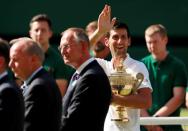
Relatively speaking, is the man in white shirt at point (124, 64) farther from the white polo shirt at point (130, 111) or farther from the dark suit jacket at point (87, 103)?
the dark suit jacket at point (87, 103)

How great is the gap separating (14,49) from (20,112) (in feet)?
2.09

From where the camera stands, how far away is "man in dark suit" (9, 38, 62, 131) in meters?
6.01

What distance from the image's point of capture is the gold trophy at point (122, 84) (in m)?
7.11

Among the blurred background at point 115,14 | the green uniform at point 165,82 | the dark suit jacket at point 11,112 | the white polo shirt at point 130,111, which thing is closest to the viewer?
the dark suit jacket at point 11,112

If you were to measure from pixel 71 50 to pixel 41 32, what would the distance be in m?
2.96

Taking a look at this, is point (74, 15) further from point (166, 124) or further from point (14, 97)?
point (14, 97)

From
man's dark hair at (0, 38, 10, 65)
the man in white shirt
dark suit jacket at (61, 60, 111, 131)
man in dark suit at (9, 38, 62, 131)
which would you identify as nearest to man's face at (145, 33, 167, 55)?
the man in white shirt

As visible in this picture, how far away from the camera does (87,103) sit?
20.5 feet

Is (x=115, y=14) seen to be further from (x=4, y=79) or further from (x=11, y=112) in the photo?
(x=11, y=112)

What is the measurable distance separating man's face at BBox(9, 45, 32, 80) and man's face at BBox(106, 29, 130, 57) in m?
1.25

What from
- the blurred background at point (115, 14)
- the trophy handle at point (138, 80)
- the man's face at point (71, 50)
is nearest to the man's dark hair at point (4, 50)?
the man's face at point (71, 50)

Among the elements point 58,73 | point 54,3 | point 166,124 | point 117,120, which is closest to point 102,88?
point 117,120

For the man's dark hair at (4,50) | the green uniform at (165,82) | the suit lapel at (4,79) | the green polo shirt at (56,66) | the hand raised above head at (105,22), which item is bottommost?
the green uniform at (165,82)

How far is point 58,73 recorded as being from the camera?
359 inches
